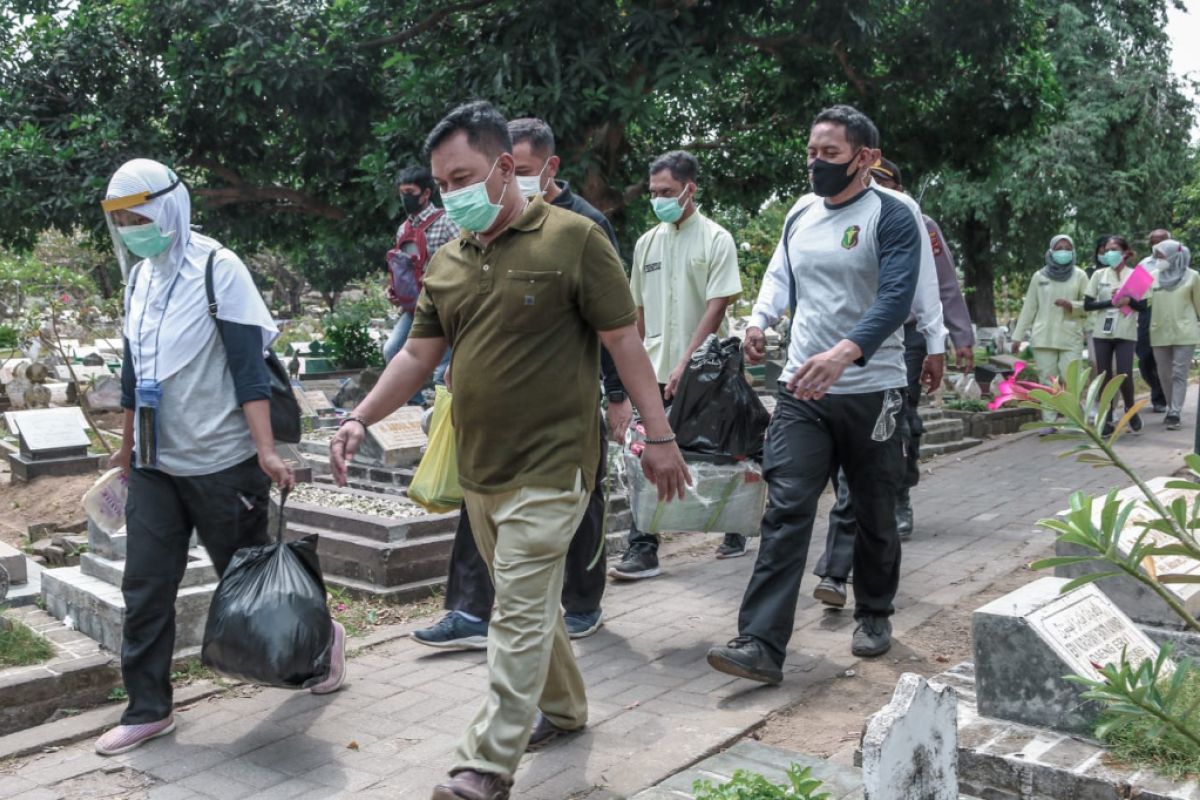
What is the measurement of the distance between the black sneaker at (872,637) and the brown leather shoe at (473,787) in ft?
6.58

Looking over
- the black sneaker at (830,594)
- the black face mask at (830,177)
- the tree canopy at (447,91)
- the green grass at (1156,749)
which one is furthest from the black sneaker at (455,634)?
the tree canopy at (447,91)

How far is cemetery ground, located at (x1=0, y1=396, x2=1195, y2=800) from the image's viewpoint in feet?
12.5

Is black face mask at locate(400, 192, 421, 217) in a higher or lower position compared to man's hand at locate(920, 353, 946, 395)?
higher

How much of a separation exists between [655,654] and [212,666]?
183 cm

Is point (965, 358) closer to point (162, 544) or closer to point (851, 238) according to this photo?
point (851, 238)

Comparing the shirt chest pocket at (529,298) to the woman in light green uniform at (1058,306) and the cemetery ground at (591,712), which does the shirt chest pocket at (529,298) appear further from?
the woman in light green uniform at (1058,306)

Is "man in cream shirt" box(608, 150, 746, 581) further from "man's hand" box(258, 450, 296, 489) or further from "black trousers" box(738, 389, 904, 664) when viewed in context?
"man's hand" box(258, 450, 296, 489)

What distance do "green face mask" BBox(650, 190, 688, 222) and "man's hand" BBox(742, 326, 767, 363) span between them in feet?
4.80

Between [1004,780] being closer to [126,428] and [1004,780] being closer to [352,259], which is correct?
[126,428]

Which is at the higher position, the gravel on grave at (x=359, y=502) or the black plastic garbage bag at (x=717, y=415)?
the black plastic garbage bag at (x=717, y=415)

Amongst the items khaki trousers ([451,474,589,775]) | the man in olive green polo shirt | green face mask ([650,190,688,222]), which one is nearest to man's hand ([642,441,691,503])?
the man in olive green polo shirt

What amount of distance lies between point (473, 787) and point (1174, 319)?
1127 centimetres

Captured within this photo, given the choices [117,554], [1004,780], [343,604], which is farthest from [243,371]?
[1004,780]

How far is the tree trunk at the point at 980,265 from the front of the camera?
22.8m
